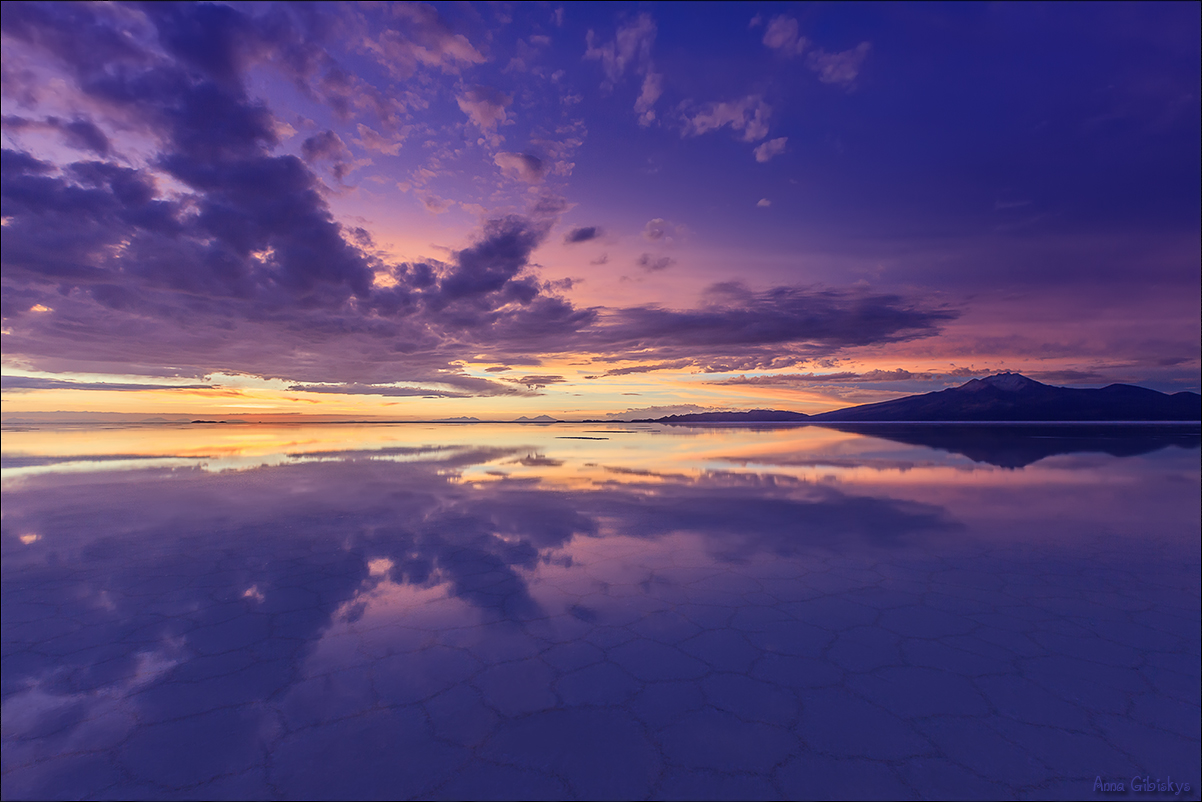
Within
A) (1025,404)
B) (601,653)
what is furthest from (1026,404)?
(601,653)

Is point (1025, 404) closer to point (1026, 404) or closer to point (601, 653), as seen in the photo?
point (1026, 404)

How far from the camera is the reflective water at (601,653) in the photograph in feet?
7.29

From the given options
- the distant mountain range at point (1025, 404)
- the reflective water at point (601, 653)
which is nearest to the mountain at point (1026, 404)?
the distant mountain range at point (1025, 404)

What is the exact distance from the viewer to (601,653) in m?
3.21

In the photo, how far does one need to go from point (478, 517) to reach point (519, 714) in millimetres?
4747

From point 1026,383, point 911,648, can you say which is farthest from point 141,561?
point 1026,383

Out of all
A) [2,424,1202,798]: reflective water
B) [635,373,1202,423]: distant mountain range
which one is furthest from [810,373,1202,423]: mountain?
[2,424,1202,798]: reflective water

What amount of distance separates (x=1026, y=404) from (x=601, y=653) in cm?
13802

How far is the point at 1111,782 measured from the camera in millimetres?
2150

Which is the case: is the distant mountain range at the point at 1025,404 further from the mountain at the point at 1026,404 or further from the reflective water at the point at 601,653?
the reflective water at the point at 601,653

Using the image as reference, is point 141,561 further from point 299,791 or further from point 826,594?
point 826,594

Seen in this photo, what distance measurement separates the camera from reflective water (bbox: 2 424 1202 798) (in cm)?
222

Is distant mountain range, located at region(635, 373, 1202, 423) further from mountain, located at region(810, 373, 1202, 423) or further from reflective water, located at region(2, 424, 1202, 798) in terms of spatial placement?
reflective water, located at region(2, 424, 1202, 798)

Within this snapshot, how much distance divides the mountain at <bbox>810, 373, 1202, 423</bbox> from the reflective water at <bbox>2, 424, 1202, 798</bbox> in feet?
330
